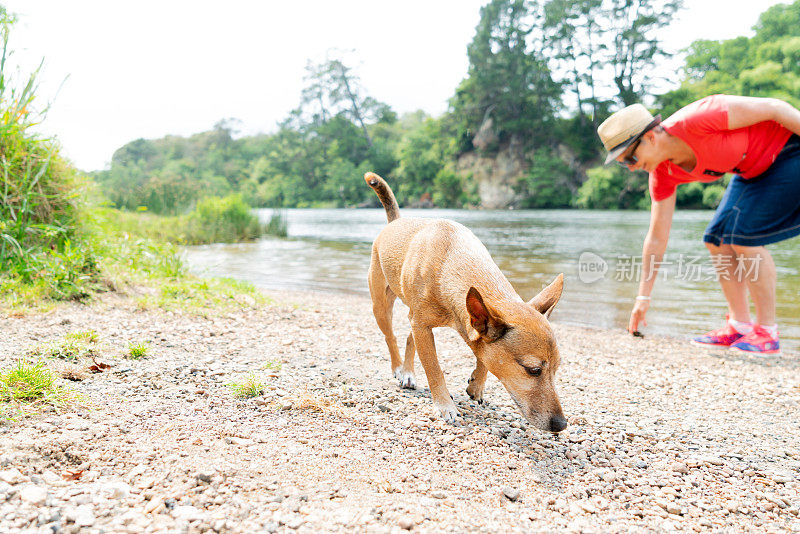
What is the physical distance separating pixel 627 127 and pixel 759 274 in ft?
7.47

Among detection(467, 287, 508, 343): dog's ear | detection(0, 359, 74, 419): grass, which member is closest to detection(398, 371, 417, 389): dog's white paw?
detection(467, 287, 508, 343): dog's ear

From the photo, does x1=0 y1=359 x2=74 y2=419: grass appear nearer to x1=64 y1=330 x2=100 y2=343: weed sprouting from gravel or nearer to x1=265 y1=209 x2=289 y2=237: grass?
x1=64 y1=330 x2=100 y2=343: weed sprouting from gravel

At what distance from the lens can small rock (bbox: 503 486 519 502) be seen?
2400mm

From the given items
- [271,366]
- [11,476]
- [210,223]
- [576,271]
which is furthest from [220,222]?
[11,476]

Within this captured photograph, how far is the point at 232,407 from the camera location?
3.15 m

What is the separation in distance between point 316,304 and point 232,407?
446cm

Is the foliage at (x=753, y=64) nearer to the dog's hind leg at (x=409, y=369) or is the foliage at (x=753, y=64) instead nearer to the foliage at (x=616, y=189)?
the foliage at (x=616, y=189)

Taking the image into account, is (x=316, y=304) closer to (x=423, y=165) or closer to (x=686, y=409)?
(x=686, y=409)

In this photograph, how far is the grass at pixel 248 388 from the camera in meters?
3.35

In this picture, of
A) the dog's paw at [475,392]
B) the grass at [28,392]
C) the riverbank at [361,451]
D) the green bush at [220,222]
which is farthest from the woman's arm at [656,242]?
the green bush at [220,222]

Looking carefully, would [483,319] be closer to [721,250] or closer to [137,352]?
[137,352]

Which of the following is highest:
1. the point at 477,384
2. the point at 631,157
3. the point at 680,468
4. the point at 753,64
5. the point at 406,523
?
the point at 753,64

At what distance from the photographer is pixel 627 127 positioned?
190 inches

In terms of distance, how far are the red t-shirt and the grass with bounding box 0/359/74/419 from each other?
217 inches
